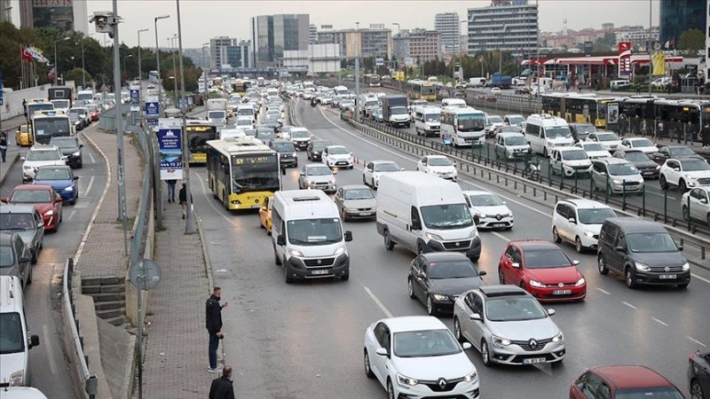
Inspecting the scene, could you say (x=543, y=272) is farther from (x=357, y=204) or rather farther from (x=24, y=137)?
(x=24, y=137)

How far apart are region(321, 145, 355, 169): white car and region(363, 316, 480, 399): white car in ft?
131

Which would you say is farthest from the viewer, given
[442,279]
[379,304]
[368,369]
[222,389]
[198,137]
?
[198,137]

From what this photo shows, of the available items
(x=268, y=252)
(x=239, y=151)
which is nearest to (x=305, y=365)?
(x=268, y=252)

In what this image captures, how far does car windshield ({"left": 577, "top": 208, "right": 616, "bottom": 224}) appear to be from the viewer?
32.3 metres

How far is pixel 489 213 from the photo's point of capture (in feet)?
120

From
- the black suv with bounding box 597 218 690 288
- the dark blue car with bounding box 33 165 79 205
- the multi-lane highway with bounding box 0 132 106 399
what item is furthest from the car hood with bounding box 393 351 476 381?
the dark blue car with bounding box 33 165 79 205

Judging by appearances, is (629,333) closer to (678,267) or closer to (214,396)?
(678,267)

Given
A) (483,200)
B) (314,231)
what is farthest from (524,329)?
(483,200)

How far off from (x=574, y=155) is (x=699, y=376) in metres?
35.2

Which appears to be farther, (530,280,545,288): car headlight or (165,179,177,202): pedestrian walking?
(165,179,177,202): pedestrian walking

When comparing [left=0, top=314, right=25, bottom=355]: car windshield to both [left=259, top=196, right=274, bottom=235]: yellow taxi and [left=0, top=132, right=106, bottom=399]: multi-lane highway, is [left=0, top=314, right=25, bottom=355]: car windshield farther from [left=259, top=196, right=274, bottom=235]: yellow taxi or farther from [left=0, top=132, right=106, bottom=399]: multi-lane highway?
[left=259, top=196, right=274, bottom=235]: yellow taxi

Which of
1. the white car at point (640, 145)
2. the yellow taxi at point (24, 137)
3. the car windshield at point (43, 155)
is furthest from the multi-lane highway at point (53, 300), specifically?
the white car at point (640, 145)

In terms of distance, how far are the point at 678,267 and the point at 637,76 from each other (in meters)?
130

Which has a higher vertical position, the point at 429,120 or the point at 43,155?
the point at 43,155
